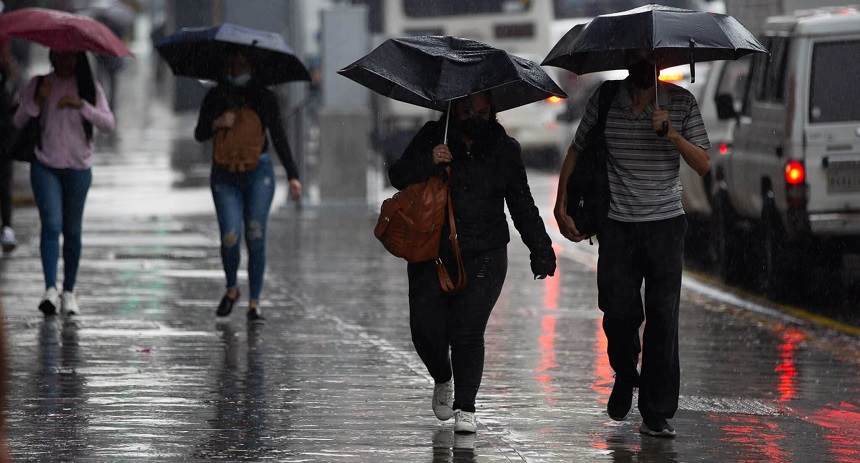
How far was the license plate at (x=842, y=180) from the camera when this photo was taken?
38.2ft

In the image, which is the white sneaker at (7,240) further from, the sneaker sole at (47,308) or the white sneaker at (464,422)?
the white sneaker at (464,422)

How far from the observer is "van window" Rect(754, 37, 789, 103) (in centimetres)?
1224

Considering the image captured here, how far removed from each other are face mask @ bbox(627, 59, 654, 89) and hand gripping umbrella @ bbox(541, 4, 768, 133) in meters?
0.03

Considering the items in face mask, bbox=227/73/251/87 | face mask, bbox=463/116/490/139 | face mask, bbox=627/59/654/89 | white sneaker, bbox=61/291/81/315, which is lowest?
white sneaker, bbox=61/291/81/315

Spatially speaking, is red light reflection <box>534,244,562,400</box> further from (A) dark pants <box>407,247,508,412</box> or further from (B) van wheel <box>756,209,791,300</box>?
(B) van wheel <box>756,209,791,300</box>

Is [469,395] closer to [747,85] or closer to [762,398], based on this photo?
[762,398]

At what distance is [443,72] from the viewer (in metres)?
6.97

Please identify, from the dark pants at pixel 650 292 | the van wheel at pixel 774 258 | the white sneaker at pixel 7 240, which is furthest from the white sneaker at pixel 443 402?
the white sneaker at pixel 7 240

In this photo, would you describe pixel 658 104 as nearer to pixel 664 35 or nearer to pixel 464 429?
pixel 664 35

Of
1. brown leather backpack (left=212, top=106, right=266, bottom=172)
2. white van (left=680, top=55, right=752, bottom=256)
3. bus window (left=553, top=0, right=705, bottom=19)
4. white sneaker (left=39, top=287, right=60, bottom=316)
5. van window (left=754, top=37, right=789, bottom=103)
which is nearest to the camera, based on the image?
brown leather backpack (left=212, top=106, right=266, bottom=172)

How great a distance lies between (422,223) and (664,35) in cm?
127

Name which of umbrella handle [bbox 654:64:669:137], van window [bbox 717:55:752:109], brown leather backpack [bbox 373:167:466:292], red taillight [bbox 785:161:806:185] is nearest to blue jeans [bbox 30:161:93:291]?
brown leather backpack [bbox 373:167:466:292]

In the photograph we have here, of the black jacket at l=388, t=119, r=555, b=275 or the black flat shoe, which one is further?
the black flat shoe

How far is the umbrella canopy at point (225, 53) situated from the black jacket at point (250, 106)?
156mm
